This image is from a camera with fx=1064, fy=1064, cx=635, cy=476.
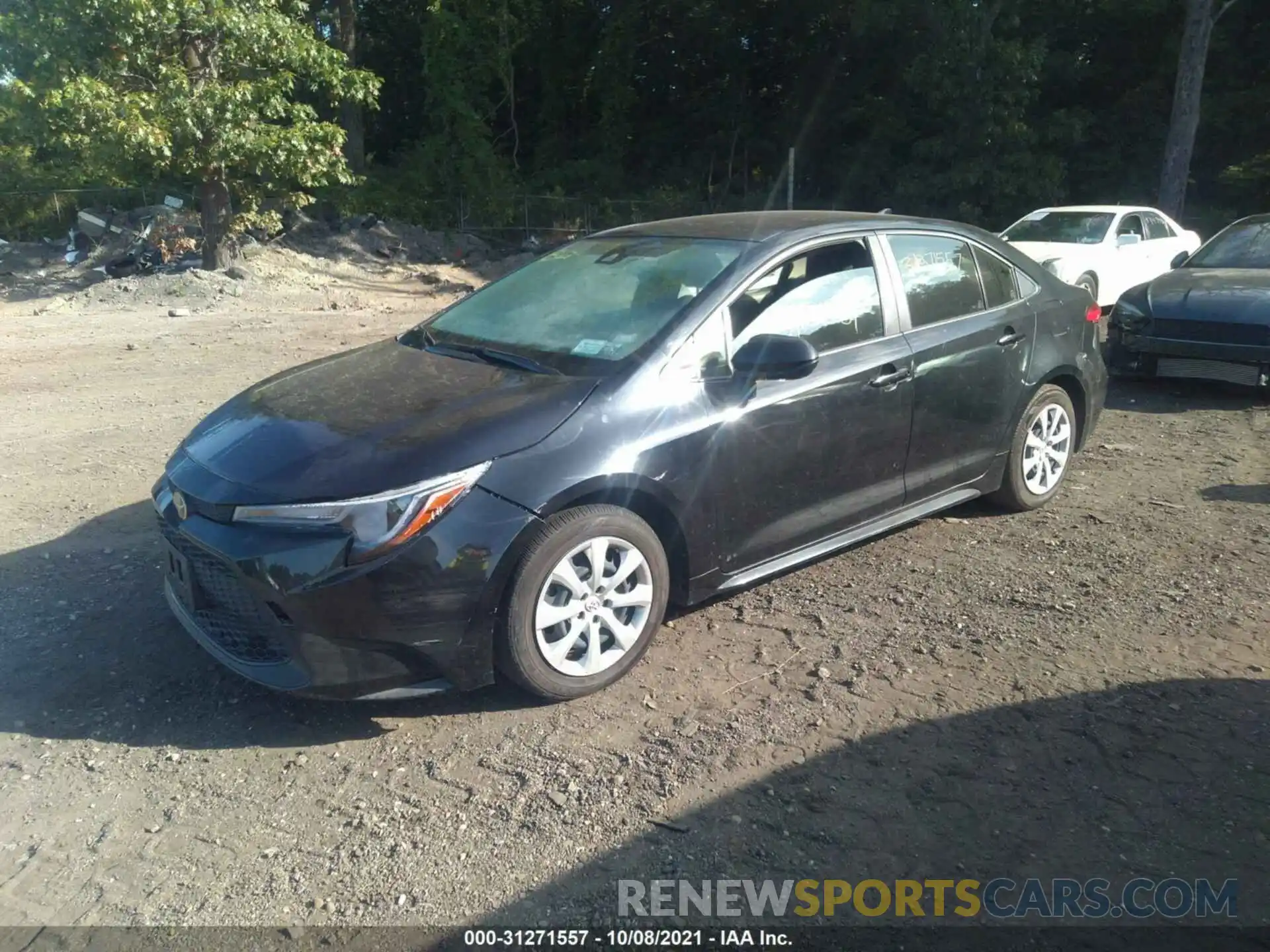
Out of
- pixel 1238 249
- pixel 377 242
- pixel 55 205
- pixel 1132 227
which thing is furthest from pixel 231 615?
pixel 55 205

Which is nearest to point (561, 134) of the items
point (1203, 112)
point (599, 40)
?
point (599, 40)

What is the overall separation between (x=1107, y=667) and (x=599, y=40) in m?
31.0

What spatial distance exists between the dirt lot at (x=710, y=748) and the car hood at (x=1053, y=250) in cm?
795

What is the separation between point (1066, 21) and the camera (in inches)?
1057

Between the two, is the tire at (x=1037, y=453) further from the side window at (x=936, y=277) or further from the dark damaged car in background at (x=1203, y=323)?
the dark damaged car in background at (x=1203, y=323)

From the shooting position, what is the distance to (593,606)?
3.87 m

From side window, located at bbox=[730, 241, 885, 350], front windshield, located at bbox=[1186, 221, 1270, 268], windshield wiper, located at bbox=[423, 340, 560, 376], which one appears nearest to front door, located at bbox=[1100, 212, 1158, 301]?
front windshield, located at bbox=[1186, 221, 1270, 268]

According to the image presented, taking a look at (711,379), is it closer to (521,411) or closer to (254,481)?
(521,411)

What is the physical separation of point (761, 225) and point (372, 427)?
2.12 meters

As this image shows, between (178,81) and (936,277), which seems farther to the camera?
(178,81)

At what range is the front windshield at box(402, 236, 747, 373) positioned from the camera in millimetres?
4309

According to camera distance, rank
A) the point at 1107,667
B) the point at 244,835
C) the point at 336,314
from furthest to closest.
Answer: the point at 336,314 → the point at 1107,667 → the point at 244,835

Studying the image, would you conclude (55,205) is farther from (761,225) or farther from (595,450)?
(595,450)

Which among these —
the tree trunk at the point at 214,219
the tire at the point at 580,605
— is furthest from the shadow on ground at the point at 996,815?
the tree trunk at the point at 214,219
